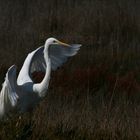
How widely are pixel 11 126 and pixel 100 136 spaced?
885 mm

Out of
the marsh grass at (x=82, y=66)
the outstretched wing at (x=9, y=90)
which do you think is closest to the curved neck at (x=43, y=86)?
the marsh grass at (x=82, y=66)

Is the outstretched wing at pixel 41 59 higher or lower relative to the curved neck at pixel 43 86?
higher

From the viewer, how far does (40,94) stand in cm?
805

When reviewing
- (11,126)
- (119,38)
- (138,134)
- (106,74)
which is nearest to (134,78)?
(106,74)

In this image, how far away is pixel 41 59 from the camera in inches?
354

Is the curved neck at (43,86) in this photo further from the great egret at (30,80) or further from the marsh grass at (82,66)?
the marsh grass at (82,66)

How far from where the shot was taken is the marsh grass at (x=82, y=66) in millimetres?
7055

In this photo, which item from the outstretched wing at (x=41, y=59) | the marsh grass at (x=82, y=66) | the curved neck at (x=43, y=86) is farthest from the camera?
the outstretched wing at (x=41, y=59)

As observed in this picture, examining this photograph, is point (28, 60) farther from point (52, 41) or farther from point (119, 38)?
point (119, 38)

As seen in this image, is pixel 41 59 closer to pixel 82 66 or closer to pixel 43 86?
pixel 43 86

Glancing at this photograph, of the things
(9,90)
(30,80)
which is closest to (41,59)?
(30,80)

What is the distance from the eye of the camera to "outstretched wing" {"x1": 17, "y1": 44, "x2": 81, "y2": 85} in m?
8.43

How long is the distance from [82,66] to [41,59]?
2455mm

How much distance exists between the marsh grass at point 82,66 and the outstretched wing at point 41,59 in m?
0.40
